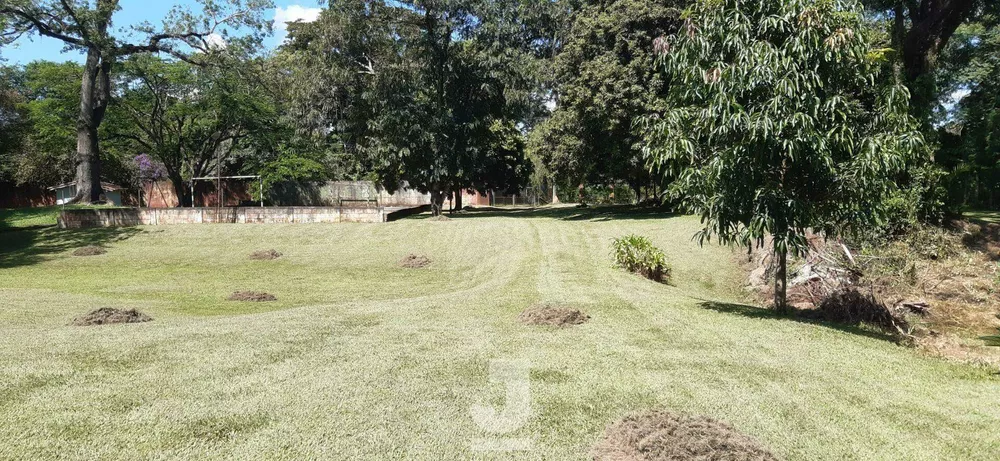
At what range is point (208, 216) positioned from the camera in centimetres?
2362

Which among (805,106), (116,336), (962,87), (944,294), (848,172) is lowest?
(944,294)

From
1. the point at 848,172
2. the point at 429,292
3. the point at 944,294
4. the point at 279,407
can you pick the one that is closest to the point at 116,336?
Answer: the point at 279,407

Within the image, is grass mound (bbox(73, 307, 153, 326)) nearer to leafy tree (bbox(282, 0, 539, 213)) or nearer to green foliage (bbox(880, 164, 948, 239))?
green foliage (bbox(880, 164, 948, 239))

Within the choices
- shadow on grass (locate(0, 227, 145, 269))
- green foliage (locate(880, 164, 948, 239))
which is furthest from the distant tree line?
shadow on grass (locate(0, 227, 145, 269))

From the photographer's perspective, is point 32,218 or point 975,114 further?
point 975,114

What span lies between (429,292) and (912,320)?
883 centimetres

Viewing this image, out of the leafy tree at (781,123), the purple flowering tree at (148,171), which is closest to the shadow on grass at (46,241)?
the purple flowering tree at (148,171)

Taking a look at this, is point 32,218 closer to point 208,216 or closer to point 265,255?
point 208,216

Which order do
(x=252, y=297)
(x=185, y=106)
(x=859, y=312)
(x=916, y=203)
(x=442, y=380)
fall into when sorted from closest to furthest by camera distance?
1. (x=442, y=380)
2. (x=859, y=312)
3. (x=252, y=297)
4. (x=916, y=203)
5. (x=185, y=106)

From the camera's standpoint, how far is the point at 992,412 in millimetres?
4344

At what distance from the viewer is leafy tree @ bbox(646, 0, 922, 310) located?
727cm

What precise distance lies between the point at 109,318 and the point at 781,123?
29.2 ft

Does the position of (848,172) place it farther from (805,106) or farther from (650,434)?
(650,434)

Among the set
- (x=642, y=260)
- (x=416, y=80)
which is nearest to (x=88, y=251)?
(x=416, y=80)
